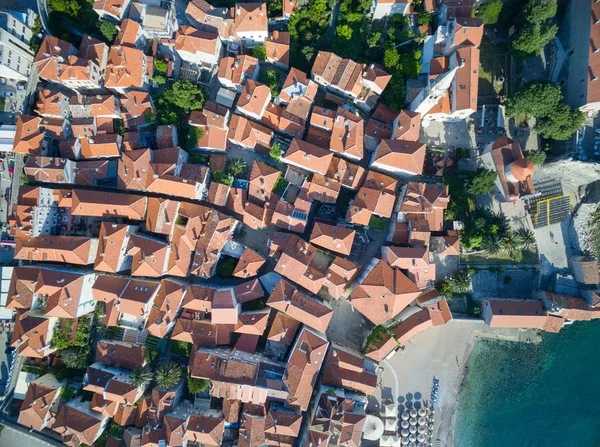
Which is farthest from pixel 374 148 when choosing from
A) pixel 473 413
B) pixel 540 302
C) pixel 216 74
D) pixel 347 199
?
pixel 473 413

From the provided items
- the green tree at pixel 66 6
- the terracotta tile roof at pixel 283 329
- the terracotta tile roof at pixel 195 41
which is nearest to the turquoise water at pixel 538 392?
the terracotta tile roof at pixel 283 329

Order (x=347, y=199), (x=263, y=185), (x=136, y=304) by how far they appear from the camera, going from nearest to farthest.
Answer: (x=136, y=304) → (x=263, y=185) → (x=347, y=199)

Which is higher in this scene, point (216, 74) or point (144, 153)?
point (216, 74)

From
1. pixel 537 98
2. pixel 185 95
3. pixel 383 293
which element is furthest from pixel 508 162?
pixel 185 95

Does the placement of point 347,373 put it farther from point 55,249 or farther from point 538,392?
point 55,249

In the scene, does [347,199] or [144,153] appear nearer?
[144,153]

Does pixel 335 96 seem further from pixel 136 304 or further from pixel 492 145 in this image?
pixel 136 304

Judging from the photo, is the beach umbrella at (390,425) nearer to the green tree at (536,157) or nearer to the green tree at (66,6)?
Result: the green tree at (536,157)
